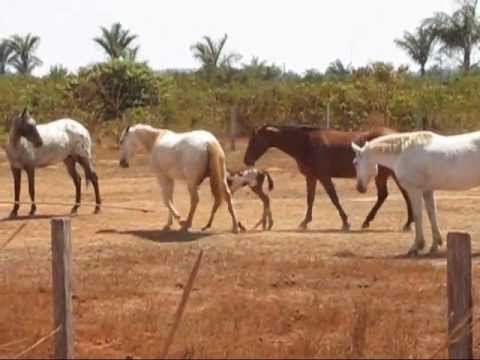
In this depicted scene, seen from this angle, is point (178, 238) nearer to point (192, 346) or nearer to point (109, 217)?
point (109, 217)

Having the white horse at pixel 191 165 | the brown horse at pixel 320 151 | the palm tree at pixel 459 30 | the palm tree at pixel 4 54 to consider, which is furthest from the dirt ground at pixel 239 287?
the palm tree at pixel 4 54

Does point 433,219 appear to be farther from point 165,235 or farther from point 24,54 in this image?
point 24,54

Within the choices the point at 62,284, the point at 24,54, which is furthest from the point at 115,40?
the point at 62,284

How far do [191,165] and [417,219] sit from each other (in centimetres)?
362

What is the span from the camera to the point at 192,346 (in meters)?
8.82

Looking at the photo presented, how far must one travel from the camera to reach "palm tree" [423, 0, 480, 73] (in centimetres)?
5491

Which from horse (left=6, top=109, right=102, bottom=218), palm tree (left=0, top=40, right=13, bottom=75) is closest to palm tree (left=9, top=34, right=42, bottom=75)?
palm tree (left=0, top=40, right=13, bottom=75)

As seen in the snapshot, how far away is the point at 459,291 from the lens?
717 cm

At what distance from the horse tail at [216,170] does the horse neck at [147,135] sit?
4.79 ft

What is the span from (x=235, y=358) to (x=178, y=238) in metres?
7.62

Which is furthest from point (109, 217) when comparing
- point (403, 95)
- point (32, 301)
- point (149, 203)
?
point (403, 95)

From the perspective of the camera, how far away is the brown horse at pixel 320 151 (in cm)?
1816

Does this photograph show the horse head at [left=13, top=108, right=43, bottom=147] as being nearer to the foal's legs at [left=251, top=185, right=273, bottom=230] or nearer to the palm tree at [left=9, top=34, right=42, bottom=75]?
the foal's legs at [left=251, top=185, right=273, bottom=230]

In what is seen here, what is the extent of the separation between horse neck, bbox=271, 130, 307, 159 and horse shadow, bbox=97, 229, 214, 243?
2.78 m
